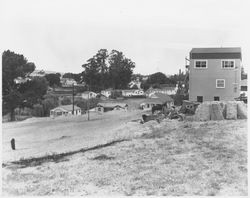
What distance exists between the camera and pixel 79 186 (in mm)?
8961

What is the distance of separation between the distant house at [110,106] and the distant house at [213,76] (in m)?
9.52

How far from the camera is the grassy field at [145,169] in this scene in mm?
8680

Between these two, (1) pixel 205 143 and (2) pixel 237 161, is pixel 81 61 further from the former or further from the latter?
(2) pixel 237 161

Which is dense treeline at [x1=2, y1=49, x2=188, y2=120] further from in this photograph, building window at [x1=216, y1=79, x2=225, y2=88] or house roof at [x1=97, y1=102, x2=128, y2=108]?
house roof at [x1=97, y1=102, x2=128, y2=108]

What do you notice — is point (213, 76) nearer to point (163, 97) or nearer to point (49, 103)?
point (163, 97)

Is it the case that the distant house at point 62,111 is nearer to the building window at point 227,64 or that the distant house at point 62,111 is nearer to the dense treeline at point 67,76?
the dense treeline at point 67,76

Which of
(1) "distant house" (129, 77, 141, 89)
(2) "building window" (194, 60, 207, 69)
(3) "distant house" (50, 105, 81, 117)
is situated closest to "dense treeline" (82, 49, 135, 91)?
(1) "distant house" (129, 77, 141, 89)

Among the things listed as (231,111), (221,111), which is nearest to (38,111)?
(221,111)

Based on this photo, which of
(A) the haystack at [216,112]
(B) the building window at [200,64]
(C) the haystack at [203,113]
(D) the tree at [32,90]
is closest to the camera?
(A) the haystack at [216,112]

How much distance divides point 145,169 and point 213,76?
17970 millimetres

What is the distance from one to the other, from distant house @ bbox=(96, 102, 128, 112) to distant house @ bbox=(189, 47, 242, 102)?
31.2 ft

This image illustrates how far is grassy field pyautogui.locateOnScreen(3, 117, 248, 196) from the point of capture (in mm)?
8680

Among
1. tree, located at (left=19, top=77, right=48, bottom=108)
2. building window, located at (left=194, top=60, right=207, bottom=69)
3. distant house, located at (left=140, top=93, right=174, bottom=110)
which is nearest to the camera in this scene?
building window, located at (left=194, top=60, right=207, bottom=69)

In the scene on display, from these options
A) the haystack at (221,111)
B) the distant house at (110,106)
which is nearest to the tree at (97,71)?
the haystack at (221,111)
